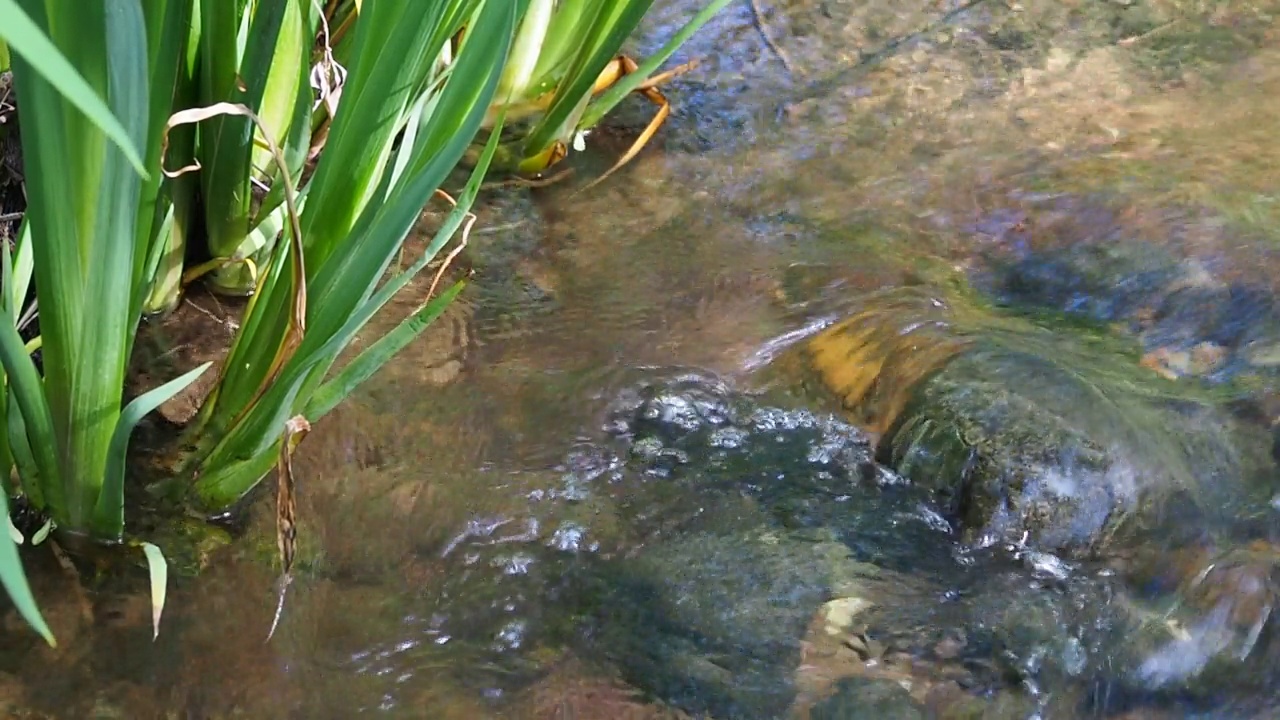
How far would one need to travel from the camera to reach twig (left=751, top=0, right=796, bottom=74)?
2008mm

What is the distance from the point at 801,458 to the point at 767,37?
1.07 m

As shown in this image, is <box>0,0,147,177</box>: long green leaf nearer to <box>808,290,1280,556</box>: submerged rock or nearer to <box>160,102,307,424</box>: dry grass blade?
<box>160,102,307,424</box>: dry grass blade

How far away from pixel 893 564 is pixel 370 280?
69 centimetres

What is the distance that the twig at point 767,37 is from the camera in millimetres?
2008

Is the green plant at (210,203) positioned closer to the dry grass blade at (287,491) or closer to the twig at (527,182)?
the dry grass blade at (287,491)

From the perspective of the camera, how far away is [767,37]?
2.07 metres

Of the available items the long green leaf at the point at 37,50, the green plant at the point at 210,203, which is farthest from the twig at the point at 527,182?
the long green leaf at the point at 37,50

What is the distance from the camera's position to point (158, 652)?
37.2 inches

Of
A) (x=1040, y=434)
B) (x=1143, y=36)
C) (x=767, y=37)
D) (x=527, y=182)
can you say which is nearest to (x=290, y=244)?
(x=527, y=182)

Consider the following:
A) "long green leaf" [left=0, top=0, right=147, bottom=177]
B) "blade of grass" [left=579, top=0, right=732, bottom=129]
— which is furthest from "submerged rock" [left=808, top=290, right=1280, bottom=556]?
"long green leaf" [left=0, top=0, right=147, bottom=177]

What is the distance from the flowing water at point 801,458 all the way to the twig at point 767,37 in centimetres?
7

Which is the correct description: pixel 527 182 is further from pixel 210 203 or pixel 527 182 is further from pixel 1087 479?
pixel 1087 479

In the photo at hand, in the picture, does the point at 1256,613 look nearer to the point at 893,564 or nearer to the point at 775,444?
the point at 893,564

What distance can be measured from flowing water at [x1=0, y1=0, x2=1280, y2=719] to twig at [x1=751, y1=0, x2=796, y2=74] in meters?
0.07
